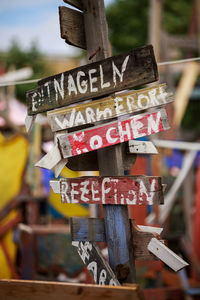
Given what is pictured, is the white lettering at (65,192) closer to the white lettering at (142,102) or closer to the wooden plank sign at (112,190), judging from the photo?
the wooden plank sign at (112,190)

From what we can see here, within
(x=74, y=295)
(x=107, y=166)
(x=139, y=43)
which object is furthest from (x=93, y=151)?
(x=139, y=43)

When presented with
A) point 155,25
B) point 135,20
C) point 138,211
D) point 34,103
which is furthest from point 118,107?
point 135,20

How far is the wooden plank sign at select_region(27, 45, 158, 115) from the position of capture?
7.16ft

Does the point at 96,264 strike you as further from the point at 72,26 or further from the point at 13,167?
the point at 13,167

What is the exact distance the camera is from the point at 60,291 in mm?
2031

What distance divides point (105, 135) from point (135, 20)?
19104 millimetres

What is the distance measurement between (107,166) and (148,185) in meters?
0.32

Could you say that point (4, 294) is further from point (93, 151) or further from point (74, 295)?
point (93, 151)

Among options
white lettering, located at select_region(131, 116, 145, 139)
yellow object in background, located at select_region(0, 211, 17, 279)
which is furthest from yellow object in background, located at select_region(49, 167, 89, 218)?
white lettering, located at select_region(131, 116, 145, 139)

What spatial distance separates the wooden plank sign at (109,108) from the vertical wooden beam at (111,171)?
0.77 feet

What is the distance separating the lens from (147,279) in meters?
4.82

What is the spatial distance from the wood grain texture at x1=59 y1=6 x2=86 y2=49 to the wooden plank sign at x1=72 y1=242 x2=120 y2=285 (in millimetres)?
1335

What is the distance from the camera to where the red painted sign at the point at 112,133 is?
2188 mm

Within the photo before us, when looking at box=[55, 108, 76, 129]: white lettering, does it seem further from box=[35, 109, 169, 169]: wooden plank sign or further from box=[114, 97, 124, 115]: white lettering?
box=[114, 97, 124, 115]: white lettering
